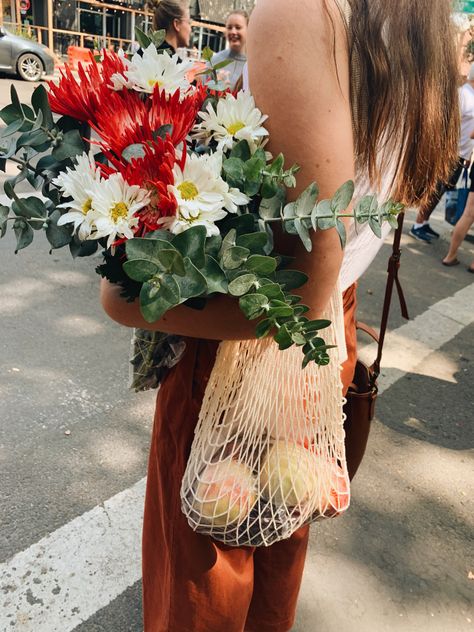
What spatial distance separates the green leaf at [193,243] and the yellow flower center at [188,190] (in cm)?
8

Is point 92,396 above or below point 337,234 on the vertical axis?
below

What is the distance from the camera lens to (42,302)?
149 inches

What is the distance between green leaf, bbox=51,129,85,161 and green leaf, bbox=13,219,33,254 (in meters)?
0.12

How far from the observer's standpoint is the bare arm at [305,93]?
0.87 meters

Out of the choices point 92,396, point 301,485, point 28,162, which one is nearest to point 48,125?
point 28,162

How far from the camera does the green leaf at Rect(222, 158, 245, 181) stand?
35.1 inches

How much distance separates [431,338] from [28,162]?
139 inches

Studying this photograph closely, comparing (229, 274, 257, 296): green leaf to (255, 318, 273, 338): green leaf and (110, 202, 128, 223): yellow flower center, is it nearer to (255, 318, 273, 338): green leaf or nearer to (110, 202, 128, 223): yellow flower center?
(255, 318, 273, 338): green leaf

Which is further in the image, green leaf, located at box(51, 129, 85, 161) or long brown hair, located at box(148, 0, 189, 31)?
long brown hair, located at box(148, 0, 189, 31)

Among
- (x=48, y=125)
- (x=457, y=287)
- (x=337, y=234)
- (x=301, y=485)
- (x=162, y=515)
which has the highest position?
(x=48, y=125)

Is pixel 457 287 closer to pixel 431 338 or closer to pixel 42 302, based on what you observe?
pixel 431 338

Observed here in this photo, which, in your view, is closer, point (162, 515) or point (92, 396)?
point (162, 515)

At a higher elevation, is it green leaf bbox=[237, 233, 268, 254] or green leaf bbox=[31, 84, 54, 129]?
green leaf bbox=[31, 84, 54, 129]

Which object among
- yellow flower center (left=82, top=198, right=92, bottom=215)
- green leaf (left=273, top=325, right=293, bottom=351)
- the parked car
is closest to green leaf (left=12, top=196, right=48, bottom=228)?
yellow flower center (left=82, top=198, right=92, bottom=215)
